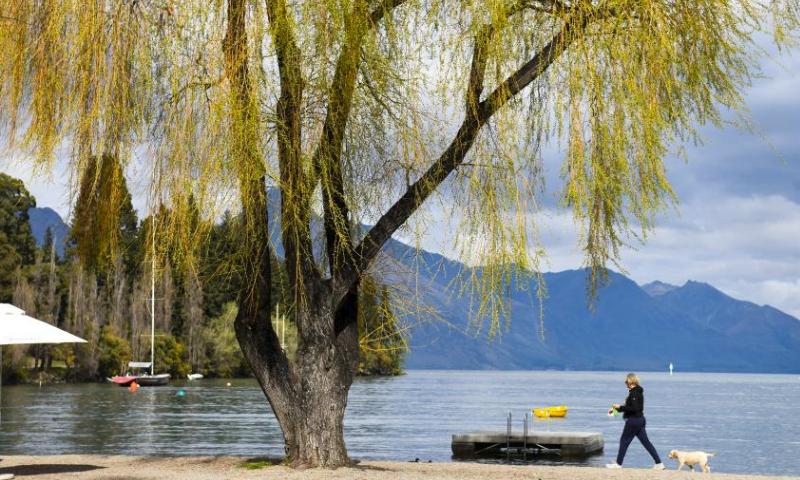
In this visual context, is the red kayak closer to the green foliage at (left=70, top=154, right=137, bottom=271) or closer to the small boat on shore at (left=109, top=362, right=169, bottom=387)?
the small boat on shore at (left=109, top=362, right=169, bottom=387)

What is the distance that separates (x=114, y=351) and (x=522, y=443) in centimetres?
6303

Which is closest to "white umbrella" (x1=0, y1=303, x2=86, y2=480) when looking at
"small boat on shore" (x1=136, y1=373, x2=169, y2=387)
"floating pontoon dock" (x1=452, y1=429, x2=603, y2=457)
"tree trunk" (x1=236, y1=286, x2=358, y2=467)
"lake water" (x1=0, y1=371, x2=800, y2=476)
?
"tree trunk" (x1=236, y1=286, x2=358, y2=467)

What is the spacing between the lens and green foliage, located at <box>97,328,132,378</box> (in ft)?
274

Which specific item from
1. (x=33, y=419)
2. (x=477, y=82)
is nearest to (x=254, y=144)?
(x=477, y=82)

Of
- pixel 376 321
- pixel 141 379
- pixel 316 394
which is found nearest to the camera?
pixel 316 394

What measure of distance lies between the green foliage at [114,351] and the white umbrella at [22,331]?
7339 centimetres

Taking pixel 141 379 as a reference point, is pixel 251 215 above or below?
above

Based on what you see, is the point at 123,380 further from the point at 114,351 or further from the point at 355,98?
the point at 355,98

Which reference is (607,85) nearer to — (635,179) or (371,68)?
(635,179)

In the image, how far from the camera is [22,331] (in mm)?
12250

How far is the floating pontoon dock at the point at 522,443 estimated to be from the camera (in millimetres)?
26828

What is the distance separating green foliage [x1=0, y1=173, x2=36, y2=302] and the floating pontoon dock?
58164mm

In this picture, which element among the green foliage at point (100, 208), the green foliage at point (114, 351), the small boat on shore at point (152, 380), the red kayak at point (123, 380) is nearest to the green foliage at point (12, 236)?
the green foliage at point (114, 351)

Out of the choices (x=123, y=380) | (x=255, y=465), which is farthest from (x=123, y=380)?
(x=255, y=465)
